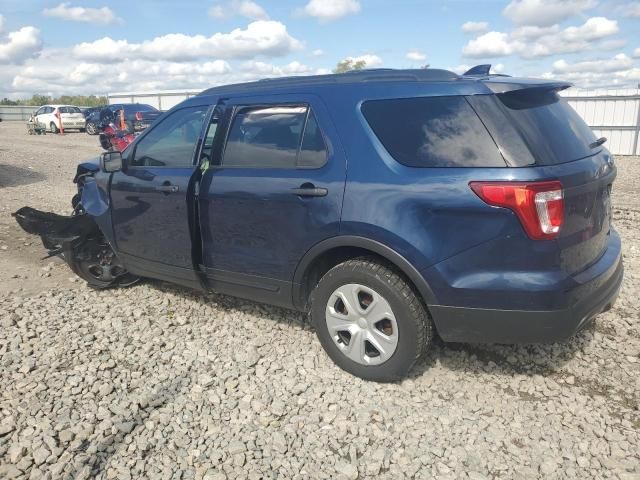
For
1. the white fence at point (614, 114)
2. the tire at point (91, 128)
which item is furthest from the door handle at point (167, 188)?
the tire at point (91, 128)

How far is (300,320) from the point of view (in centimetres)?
426

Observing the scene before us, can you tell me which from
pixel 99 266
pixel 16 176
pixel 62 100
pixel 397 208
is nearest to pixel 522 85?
pixel 397 208

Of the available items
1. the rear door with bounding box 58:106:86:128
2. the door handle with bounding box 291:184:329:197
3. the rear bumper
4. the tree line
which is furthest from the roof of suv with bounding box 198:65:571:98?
the tree line

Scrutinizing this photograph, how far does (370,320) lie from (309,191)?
0.87m

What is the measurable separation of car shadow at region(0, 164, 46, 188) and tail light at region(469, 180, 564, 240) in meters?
11.0

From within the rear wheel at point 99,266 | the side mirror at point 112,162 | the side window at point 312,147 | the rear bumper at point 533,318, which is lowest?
the rear wheel at point 99,266

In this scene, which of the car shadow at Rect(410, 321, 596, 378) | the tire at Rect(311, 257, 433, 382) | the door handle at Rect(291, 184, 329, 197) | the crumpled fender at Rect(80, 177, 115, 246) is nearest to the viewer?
the tire at Rect(311, 257, 433, 382)

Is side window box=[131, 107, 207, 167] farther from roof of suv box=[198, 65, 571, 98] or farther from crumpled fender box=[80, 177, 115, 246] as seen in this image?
crumpled fender box=[80, 177, 115, 246]

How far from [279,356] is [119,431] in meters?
1.18

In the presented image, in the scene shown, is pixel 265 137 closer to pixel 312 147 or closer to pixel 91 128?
pixel 312 147

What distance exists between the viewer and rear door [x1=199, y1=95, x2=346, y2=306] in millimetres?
3234

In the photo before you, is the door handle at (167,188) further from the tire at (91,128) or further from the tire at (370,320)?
the tire at (91,128)

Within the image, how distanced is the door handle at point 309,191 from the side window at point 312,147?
0.14 metres

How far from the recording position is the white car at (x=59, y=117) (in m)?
26.8
